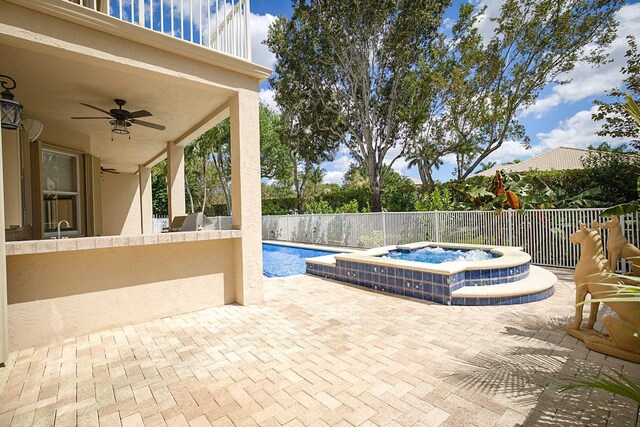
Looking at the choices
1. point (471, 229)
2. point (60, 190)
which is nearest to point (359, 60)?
point (471, 229)

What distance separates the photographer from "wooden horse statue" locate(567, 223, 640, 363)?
3.23 metres

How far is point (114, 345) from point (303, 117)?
1624cm

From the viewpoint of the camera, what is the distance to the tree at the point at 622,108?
29.6 feet

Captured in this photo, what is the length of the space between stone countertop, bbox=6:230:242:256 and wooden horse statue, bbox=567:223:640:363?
5.22 m

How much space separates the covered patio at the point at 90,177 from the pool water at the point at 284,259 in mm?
5705

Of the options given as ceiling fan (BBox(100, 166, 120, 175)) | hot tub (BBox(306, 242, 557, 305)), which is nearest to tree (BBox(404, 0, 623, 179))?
hot tub (BBox(306, 242, 557, 305))

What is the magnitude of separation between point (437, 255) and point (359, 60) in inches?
427

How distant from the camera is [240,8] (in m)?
5.82

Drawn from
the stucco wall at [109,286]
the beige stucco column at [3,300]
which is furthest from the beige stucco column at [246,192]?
the beige stucco column at [3,300]

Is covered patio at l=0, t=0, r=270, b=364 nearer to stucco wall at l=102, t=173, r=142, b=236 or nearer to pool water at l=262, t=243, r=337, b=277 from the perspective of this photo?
stucco wall at l=102, t=173, r=142, b=236

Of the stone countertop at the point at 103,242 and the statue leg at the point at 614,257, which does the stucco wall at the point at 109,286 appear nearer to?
the stone countertop at the point at 103,242

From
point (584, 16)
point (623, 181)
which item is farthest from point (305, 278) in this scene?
point (584, 16)

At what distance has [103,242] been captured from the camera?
4.36 metres

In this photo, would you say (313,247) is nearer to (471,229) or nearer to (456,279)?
(471,229)
